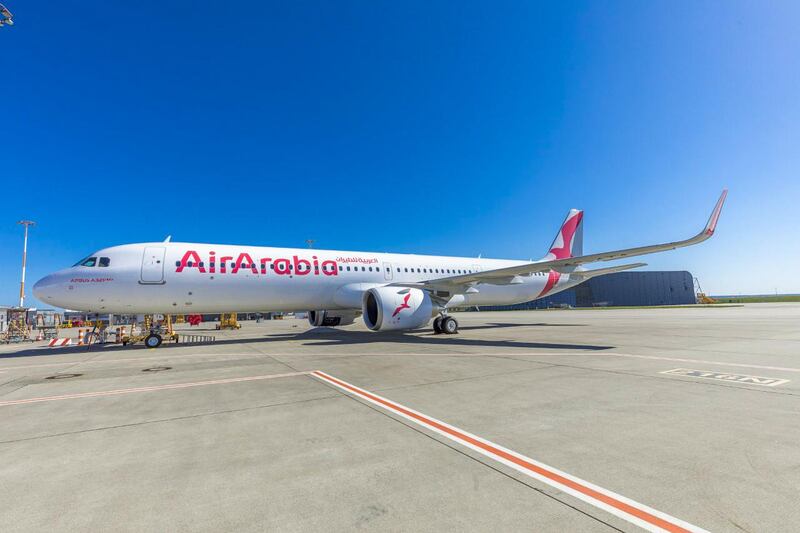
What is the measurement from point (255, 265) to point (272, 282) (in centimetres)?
95

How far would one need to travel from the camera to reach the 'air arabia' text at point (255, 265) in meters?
13.8

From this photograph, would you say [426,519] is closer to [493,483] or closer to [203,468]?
[493,483]

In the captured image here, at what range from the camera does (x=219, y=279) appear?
1403 centimetres

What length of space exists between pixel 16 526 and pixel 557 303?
95.4m

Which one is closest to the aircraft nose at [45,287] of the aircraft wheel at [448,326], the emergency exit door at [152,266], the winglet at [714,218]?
the emergency exit door at [152,266]

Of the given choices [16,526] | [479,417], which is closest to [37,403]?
[16,526]

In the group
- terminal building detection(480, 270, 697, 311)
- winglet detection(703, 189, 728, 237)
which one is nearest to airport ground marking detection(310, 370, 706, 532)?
winglet detection(703, 189, 728, 237)

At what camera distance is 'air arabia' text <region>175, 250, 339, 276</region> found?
13774 millimetres

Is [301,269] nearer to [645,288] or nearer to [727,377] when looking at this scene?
[727,377]

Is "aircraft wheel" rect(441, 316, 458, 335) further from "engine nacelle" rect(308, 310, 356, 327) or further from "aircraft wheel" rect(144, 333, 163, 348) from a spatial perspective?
→ "aircraft wheel" rect(144, 333, 163, 348)

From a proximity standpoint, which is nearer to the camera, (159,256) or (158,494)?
(158,494)

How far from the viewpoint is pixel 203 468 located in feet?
10.7

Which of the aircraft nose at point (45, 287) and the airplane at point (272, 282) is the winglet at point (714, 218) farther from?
the aircraft nose at point (45, 287)

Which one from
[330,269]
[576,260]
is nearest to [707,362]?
[576,260]
